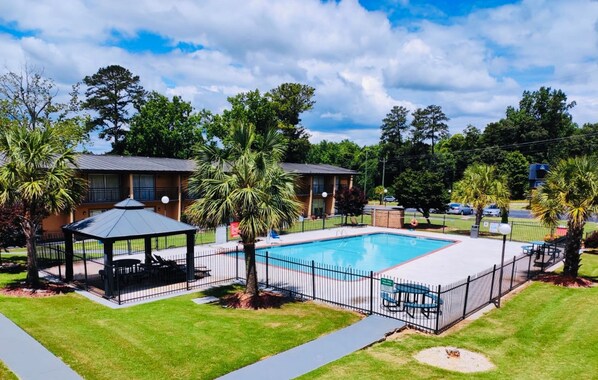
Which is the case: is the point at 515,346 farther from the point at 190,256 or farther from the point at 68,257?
the point at 68,257

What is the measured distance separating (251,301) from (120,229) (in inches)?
235

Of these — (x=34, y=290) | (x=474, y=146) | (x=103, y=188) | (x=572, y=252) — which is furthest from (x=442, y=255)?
(x=474, y=146)

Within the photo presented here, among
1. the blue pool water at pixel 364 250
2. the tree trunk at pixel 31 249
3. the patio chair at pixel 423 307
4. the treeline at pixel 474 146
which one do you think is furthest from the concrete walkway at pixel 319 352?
the treeline at pixel 474 146

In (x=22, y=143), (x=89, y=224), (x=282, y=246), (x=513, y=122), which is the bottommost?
(x=282, y=246)

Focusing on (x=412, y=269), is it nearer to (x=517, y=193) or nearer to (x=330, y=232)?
(x=330, y=232)

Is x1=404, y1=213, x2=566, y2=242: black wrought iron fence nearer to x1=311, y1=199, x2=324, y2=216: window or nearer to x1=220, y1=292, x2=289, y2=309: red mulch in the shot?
x1=311, y1=199, x2=324, y2=216: window

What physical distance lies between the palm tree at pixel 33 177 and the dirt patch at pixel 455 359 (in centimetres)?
1393

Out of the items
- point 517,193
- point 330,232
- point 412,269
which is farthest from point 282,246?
point 517,193

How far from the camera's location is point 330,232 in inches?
1407

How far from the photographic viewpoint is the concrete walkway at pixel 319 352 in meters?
9.45

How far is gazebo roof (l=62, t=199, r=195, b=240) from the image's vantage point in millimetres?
15828

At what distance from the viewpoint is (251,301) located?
14781mm

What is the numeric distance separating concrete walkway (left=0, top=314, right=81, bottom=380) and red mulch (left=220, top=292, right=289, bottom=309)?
6042mm

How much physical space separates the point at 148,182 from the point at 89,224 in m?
20.5
